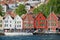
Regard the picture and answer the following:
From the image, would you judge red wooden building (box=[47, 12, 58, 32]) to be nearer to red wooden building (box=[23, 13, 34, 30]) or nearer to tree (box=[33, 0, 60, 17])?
tree (box=[33, 0, 60, 17])

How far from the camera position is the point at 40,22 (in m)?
41.9

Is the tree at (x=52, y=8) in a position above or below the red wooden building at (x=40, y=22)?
above

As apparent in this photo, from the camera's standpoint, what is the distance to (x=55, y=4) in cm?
4409

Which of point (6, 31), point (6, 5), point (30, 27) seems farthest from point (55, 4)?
point (6, 5)

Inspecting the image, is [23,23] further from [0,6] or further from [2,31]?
[0,6]

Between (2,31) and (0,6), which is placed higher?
(0,6)

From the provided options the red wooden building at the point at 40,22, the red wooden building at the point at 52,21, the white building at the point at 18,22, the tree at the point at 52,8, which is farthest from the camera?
the tree at the point at 52,8

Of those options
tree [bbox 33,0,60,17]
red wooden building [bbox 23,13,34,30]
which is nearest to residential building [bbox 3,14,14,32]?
red wooden building [bbox 23,13,34,30]

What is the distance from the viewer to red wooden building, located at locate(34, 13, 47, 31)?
41.4 meters

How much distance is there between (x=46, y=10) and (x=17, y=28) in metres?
4.73

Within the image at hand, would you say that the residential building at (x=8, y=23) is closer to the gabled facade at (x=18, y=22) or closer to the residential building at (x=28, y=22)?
the gabled facade at (x=18, y=22)

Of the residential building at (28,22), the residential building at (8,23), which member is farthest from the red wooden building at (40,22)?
the residential building at (8,23)

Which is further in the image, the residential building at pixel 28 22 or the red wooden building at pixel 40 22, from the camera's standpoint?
the residential building at pixel 28 22

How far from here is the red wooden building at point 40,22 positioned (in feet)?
136
